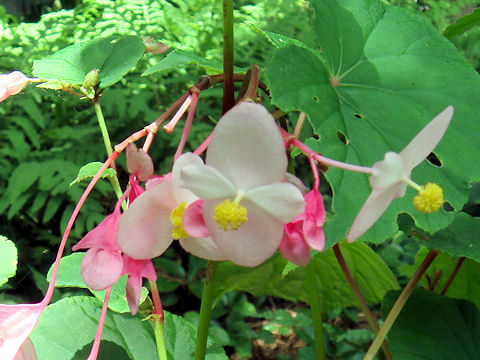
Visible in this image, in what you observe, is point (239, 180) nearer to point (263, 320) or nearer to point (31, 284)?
point (31, 284)

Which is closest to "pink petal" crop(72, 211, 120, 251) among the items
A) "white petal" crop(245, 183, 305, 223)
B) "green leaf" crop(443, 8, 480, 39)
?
"white petal" crop(245, 183, 305, 223)

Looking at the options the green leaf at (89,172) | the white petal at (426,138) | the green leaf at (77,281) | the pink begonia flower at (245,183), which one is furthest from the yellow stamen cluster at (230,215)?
the green leaf at (77,281)

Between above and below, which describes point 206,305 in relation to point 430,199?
below

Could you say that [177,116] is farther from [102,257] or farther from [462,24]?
[462,24]

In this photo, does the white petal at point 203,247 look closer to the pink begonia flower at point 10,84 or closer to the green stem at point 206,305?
the green stem at point 206,305

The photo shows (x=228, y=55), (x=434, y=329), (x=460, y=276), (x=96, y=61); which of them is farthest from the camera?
(x=460, y=276)

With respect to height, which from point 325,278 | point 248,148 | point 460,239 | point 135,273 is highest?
point 248,148

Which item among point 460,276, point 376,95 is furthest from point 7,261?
point 460,276
